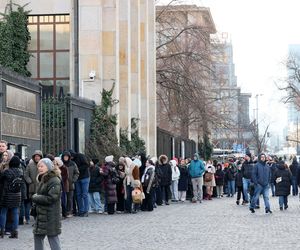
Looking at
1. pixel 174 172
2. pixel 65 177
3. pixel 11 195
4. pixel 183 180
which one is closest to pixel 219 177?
pixel 183 180

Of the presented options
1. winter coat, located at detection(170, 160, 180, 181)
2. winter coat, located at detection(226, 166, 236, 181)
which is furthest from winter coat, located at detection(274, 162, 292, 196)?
winter coat, located at detection(226, 166, 236, 181)

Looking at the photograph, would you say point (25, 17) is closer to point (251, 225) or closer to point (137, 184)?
point (137, 184)

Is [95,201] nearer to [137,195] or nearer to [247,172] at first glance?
[137,195]

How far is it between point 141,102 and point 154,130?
6.20ft

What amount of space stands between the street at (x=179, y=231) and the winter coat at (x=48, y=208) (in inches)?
130

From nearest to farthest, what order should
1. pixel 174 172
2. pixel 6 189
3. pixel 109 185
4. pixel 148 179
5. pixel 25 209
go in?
1. pixel 6 189
2. pixel 25 209
3. pixel 109 185
4. pixel 148 179
5. pixel 174 172

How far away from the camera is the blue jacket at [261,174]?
23344 millimetres

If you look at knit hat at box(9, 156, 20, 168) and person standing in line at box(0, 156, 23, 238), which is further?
knit hat at box(9, 156, 20, 168)

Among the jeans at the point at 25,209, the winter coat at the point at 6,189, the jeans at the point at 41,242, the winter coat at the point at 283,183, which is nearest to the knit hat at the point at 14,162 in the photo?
the winter coat at the point at 6,189

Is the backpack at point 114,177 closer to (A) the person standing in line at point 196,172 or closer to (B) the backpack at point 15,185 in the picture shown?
(A) the person standing in line at point 196,172

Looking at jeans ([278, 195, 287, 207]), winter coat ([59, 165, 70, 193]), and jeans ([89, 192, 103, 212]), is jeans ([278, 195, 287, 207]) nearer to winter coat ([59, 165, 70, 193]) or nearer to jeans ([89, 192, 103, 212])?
jeans ([89, 192, 103, 212])

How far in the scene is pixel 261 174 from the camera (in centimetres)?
2339

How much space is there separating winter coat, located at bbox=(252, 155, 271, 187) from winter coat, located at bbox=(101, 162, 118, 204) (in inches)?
164

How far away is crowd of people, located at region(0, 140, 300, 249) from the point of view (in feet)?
36.1
